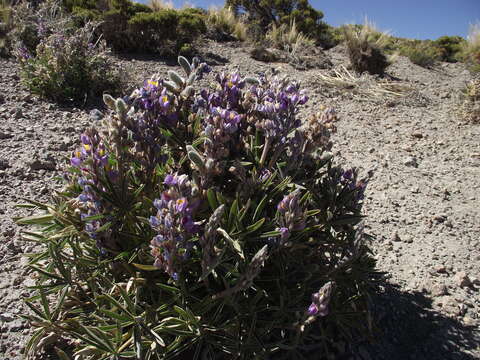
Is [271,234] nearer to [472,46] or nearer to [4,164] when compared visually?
[4,164]

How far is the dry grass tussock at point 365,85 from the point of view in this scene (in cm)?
688

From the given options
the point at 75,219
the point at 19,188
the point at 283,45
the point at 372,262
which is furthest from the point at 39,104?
the point at 283,45

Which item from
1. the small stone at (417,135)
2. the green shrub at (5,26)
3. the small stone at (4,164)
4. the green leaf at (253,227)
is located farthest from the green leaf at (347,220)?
the green shrub at (5,26)

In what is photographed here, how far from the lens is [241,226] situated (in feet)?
5.24

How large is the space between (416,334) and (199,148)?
174 centimetres

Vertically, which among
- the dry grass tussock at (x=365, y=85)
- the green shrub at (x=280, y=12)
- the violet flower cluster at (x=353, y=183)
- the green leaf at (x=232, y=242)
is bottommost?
the green leaf at (x=232, y=242)

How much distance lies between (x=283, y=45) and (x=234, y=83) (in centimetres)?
882

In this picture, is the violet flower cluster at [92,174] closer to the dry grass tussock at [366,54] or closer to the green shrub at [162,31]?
the green shrub at [162,31]

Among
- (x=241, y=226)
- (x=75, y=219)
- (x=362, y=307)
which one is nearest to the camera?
(x=241, y=226)

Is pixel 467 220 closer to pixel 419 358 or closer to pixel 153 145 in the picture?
pixel 419 358

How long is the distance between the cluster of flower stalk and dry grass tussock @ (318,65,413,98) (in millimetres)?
5364

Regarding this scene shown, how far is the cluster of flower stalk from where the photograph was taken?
140cm

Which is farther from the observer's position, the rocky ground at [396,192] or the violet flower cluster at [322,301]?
the rocky ground at [396,192]

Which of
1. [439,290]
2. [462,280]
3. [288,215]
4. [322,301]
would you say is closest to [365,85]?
[462,280]
